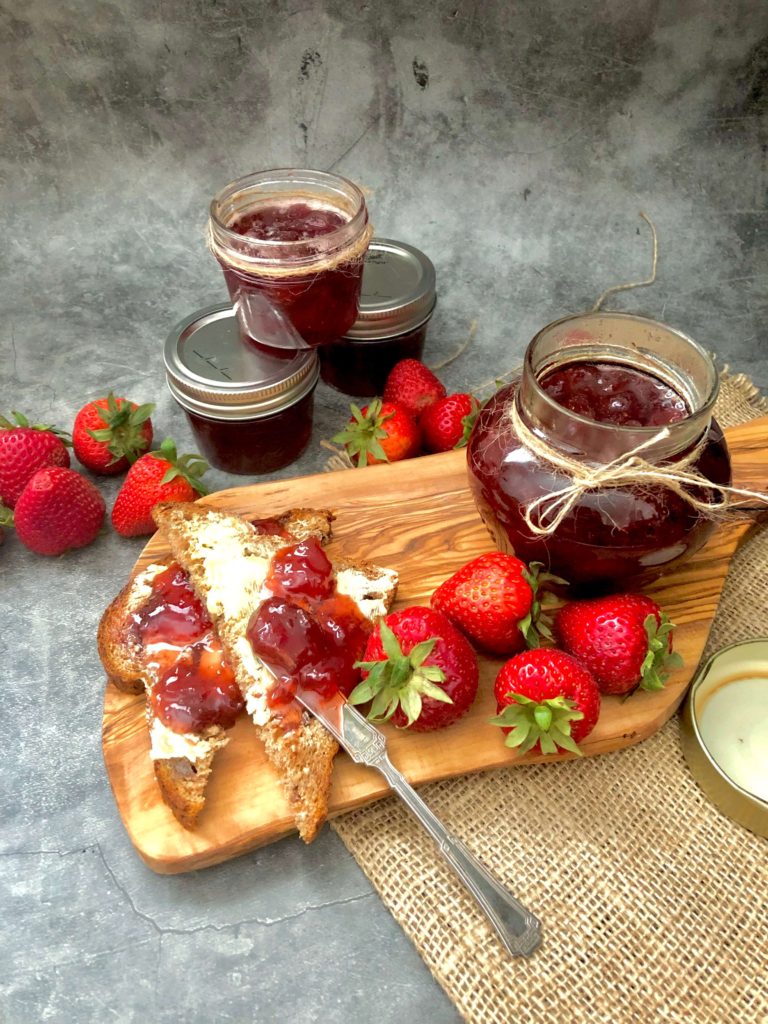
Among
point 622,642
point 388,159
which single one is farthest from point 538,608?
point 388,159

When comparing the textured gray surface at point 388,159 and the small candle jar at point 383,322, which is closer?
the small candle jar at point 383,322

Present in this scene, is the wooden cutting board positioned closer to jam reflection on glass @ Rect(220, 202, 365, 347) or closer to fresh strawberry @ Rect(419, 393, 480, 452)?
fresh strawberry @ Rect(419, 393, 480, 452)

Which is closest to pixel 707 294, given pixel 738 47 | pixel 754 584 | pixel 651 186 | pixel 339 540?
pixel 651 186

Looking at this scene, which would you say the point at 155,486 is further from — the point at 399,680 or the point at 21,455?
the point at 399,680

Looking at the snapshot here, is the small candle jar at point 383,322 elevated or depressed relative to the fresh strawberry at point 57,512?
elevated

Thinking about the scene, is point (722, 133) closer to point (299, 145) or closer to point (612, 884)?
point (299, 145)

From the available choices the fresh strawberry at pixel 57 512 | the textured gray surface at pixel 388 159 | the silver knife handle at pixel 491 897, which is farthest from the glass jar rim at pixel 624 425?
the fresh strawberry at pixel 57 512

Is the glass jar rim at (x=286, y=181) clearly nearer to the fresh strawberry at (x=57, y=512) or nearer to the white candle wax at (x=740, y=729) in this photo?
the fresh strawberry at (x=57, y=512)
